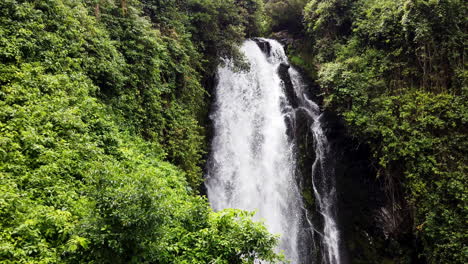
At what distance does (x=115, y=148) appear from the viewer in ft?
22.4

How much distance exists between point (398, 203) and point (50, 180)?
38.5 feet

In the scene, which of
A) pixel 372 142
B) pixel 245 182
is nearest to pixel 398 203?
pixel 372 142

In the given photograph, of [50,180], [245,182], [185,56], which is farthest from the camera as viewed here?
[245,182]

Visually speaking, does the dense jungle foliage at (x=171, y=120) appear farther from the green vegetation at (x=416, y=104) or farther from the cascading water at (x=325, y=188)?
the cascading water at (x=325, y=188)

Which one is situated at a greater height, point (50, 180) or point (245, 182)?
point (50, 180)

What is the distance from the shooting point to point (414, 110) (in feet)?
35.4

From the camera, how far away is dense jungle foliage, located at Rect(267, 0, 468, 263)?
9.34 metres

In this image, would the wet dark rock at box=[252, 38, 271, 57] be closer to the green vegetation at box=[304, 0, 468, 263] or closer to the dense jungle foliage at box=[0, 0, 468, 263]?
the dense jungle foliage at box=[0, 0, 468, 263]

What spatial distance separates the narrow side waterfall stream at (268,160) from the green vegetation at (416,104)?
226 cm

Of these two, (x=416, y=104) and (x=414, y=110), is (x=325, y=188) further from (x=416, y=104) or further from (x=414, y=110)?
(x=416, y=104)

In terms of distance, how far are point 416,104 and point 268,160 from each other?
648cm

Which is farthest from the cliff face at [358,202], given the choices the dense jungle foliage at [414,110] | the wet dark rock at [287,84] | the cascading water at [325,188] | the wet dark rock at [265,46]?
the wet dark rock at [265,46]

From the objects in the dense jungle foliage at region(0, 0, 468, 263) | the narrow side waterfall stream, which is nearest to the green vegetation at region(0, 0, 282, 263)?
the dense jungle foliage at region(0, 0, 468, 263)

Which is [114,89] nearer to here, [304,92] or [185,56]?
[185,56]
